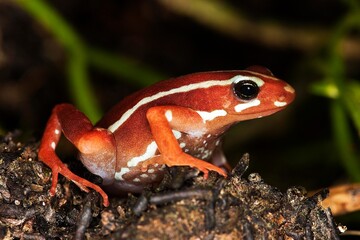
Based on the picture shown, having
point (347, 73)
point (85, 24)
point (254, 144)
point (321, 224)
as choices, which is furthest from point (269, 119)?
point (321, 224)

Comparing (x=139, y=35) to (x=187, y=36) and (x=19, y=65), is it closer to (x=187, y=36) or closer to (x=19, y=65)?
(x=187, y=36)

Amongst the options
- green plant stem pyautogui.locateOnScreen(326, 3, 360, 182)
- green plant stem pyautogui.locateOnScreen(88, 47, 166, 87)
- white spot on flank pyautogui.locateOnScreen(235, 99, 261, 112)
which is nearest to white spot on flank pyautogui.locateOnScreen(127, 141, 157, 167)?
white spot on flank pyautogui.locateOnScreen(235, 99, 261, 112)

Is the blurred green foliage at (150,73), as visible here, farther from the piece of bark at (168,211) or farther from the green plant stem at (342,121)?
the piece of bark at (168,211)

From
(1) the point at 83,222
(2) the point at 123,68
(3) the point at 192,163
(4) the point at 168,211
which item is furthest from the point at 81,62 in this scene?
(4) the point at 168,211

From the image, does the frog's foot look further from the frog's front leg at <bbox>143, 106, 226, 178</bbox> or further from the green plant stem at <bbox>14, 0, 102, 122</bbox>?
the green plant stem at <bbox>14, 0, 102, 122</bbox>

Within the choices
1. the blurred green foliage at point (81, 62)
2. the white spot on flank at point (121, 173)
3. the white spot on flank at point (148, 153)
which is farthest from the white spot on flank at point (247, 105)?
the blurred green foliage at point (81, 62)
